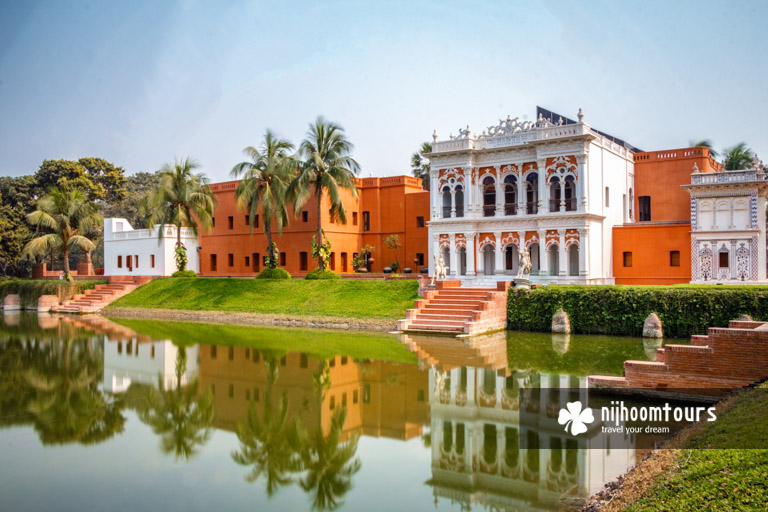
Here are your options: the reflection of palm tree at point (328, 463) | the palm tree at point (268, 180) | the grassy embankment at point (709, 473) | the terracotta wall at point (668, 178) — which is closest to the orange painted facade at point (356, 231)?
the palm tree at point (268, 180)

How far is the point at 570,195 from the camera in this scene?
28.9 meters

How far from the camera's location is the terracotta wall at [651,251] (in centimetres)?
2589

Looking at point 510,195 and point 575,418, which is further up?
point 510,195

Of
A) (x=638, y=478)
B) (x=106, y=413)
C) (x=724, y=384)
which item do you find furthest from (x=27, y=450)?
(x=724, y=384)

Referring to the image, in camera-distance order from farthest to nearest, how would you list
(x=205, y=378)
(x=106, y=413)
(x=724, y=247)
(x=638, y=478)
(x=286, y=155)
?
(x=286, y=155) < (x=724, y=247) < (x=205, y=378) < (x=106, y=413) < (x=638, y=478)

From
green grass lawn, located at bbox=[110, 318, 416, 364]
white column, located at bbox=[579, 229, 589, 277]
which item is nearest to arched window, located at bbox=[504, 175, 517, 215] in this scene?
white column, located at bbox=[579, 229, 589, 277]

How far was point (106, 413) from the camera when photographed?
11219mm

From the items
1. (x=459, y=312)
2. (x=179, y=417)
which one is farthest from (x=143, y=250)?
(x=179, y=417)

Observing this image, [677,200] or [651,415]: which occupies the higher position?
[677,200]

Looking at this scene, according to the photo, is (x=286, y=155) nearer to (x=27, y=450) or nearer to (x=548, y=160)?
(x=548, y=160)

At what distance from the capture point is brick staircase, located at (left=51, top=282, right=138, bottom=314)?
34.6 meters

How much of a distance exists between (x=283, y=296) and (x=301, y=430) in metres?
19.6

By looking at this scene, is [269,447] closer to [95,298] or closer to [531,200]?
[531,200]

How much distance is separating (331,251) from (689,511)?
2967 centimetres
